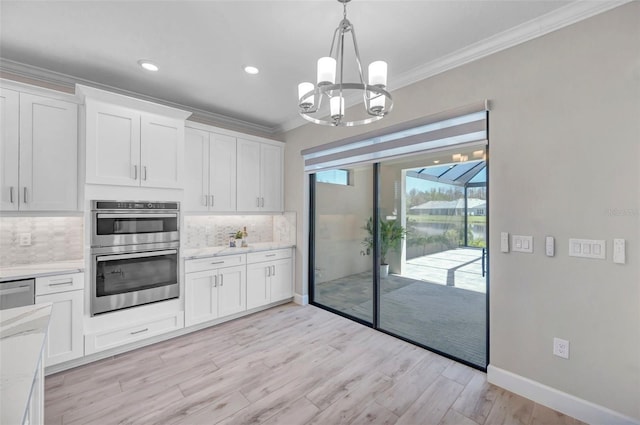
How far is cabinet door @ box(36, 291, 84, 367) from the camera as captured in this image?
2413 mm

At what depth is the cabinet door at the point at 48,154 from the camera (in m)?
2.50

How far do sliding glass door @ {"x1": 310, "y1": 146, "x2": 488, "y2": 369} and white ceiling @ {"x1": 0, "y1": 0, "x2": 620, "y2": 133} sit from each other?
933 mm

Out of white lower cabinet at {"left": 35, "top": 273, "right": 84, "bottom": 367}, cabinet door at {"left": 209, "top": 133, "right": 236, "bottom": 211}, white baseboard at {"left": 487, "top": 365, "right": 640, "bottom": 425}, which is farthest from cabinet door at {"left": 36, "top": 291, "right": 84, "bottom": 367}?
white baseboard at {"left": 487, "top": 365, "right": 640, "bottom": 425}

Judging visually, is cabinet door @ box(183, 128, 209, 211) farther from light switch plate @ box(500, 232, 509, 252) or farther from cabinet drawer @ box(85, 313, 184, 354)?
light switch plate @ box(500, 232, 509, 252)

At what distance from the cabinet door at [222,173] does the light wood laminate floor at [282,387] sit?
1.69 m

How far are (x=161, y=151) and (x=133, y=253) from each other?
112 centimetres

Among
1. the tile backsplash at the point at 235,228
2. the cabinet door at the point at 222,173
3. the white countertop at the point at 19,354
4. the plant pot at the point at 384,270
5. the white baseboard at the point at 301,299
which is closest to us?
the white countertop at the point at 19,354

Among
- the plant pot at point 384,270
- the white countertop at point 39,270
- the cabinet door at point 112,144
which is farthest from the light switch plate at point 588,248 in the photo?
the white countertop at point 39,270

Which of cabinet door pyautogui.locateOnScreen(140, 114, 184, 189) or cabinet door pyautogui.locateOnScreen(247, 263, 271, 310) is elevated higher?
cabinet door pyautogui.locateOnScreen(140, 114, 184, 189)

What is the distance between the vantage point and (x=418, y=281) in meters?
3.24

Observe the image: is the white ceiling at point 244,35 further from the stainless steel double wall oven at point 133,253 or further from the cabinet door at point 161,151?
the stainless steel double wall oven at point 133,253

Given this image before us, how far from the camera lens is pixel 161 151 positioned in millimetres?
3064

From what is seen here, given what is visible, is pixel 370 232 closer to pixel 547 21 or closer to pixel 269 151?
pixel 269 151

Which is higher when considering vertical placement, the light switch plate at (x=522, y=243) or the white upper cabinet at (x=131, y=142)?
the white upper cabinet at (x=131, y=142)
